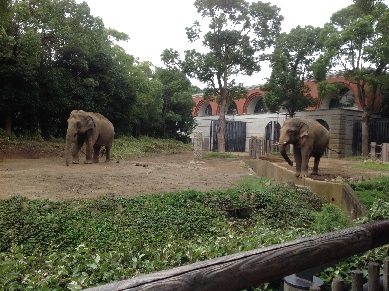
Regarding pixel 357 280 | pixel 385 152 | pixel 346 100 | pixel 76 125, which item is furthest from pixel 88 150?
pixel 346 100

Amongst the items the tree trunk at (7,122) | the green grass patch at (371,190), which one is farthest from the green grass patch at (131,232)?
the tree trunk at (7,122)

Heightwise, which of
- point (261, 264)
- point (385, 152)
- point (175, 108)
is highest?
point (175, 108)

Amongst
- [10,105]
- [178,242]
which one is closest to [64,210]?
[178,242]

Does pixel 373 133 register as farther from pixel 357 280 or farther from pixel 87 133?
pixel 357 280

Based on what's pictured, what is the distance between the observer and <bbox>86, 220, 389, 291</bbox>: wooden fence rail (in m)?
1.36

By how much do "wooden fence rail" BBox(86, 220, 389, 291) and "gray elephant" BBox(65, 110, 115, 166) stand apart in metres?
12.6

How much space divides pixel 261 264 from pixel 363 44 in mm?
25297

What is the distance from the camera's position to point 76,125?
47.2ft

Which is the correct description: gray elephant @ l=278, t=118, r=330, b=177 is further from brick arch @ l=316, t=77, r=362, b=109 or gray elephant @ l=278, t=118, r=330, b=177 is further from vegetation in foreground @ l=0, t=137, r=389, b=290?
brick arch @ l=316, t=77, r=362, b=109

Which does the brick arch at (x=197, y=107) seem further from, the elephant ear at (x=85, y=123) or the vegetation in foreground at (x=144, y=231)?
the vegetation in foreground at (x=144, y=231)

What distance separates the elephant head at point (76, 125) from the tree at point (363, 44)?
16.0m

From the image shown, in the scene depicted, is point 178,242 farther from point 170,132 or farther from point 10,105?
point 170,132

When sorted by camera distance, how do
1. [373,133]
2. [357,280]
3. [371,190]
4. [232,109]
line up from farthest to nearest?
[232,109], [373,133], [371,190], [357,280]

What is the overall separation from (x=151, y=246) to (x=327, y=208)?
9.92ft
